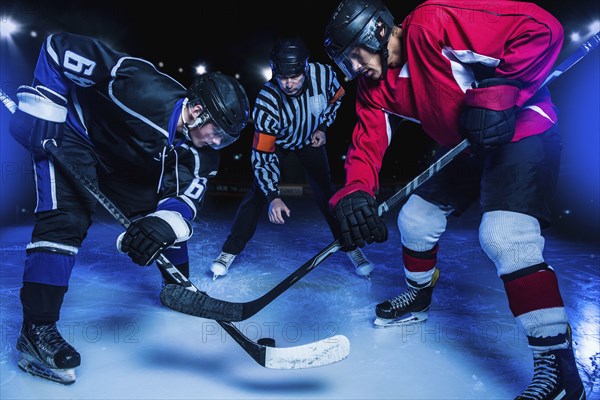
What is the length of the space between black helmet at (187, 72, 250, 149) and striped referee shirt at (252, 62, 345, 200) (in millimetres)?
771

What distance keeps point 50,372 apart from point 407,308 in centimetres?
126

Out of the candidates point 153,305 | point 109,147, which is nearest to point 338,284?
point 153,305

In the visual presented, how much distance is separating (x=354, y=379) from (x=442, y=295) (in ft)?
2.83

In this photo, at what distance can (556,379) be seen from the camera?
117 centimetres

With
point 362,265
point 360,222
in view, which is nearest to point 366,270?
point 362,265

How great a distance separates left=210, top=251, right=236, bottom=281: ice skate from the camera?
2.32m

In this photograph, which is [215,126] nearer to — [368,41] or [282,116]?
[368,41]

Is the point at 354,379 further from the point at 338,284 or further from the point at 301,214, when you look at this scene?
the point at 301,214

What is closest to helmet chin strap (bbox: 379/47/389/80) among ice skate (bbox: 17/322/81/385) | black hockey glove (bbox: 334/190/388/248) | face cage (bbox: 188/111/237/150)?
black hockey glove (bbox: 334/190/388/248)

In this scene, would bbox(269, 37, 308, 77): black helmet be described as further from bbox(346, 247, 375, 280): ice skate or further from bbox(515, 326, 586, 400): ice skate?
bbox(515, 326, 586, 400): ice skate

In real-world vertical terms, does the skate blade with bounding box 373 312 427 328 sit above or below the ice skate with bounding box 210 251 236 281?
above

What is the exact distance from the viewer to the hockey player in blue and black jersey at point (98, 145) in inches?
53.9

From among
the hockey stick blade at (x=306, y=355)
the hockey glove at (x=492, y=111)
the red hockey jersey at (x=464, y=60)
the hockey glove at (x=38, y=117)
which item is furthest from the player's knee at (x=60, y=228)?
the hockey glove at (x=492, y=111)

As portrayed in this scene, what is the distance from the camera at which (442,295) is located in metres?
2.06
